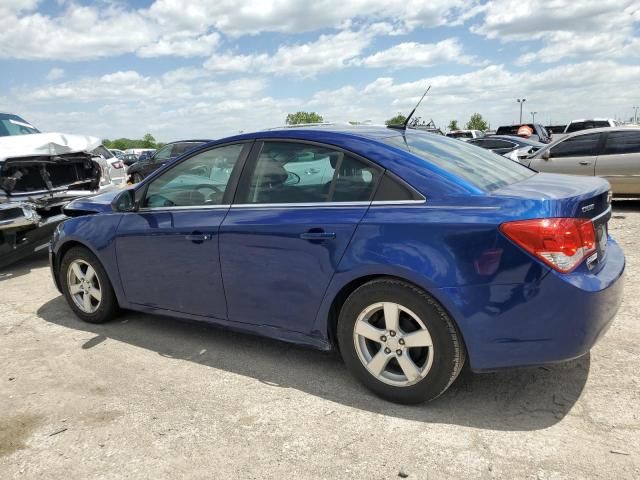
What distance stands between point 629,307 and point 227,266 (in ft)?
10.7

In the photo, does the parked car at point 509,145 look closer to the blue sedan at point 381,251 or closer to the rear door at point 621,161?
the rear door at point 621,161

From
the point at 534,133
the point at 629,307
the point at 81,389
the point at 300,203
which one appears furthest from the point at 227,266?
the point at 534,133

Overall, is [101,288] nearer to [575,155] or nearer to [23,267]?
[23,267]

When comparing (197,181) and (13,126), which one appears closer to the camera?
(197,181)

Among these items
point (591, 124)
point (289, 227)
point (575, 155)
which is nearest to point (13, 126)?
point (289, 227)

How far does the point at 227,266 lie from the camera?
3.54 meters

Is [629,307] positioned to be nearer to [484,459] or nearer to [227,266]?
[484,459]

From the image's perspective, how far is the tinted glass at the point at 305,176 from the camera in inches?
123

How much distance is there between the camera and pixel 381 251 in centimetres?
288

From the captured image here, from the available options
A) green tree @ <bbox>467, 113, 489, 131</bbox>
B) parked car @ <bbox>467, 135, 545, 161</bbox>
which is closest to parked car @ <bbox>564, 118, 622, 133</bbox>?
parked car @ <bbox>467, 135, 545, 161</bbox>

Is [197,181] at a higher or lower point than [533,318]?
higher

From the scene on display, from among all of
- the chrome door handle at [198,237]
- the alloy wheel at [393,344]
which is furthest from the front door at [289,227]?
the alloy wheel at [393,344]

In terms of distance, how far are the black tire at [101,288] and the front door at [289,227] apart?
1387mm

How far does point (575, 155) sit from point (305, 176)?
8348 millimetres
